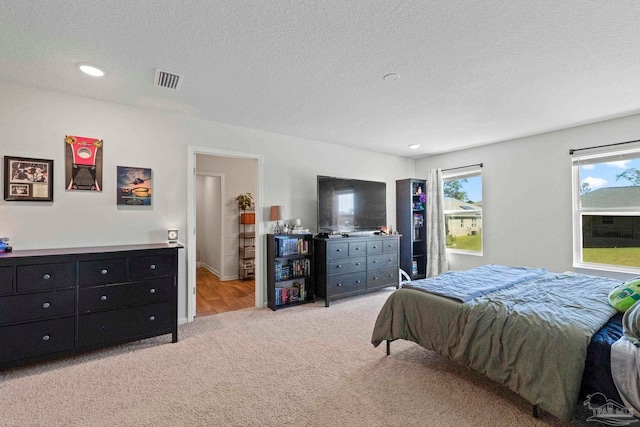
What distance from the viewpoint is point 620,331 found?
1.60 m

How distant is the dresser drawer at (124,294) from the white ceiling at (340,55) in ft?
5.91

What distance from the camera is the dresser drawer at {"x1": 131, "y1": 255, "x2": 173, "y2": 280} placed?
2.59 meters

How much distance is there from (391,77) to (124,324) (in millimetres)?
3171

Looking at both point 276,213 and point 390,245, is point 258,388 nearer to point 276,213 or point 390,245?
point 276,213

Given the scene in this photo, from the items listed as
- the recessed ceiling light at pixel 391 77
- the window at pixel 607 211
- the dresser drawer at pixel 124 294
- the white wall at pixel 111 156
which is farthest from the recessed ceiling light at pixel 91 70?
the window at pixel 607 211

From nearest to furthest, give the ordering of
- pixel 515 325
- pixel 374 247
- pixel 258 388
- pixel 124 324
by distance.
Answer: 1. pixel 515 325
2. pixel 258 388
3. pixel 124 324
4. pixel 374 247

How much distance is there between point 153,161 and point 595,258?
18.1ft

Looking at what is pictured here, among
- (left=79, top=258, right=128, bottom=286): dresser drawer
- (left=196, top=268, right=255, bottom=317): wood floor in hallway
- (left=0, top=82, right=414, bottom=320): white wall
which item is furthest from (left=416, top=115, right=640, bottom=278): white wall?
(left=79, top=258, right=128, bottom=286): dresser drawer

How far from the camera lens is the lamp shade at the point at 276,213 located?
379cm

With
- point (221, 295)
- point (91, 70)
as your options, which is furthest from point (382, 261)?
point (91, 70)

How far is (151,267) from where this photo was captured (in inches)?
105

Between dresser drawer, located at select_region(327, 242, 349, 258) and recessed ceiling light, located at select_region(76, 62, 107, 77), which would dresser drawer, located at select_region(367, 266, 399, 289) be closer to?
dresser drawer, located at select_region(327, 242, 349, 258)

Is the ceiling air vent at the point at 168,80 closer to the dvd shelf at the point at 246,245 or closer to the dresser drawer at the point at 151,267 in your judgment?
the dresser drawer at the point at 151,267

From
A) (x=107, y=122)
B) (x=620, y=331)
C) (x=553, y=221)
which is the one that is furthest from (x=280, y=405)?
(x=553, y=221)
